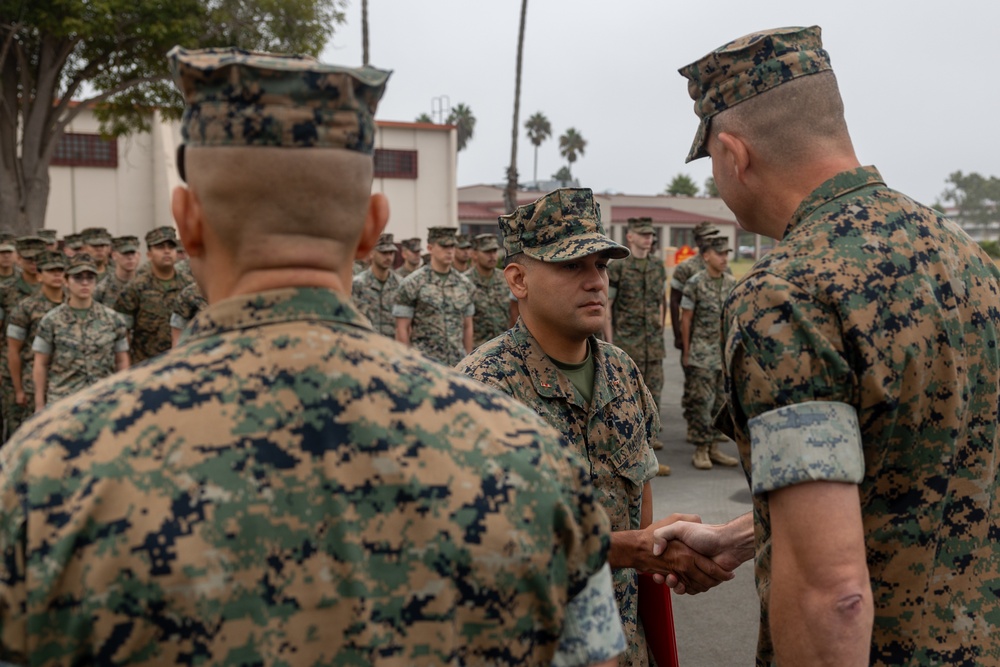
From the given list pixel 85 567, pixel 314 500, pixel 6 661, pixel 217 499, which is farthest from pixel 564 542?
Result: pixel 6 661

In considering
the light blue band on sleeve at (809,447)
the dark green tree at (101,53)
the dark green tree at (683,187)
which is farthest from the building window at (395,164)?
the dark green tree at (683,187)

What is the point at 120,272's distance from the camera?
32.3 ft

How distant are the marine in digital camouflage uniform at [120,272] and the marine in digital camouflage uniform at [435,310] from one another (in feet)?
9.26

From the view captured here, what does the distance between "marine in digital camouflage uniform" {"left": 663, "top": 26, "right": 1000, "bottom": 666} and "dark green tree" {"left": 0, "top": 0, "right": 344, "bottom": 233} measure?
17127 mm

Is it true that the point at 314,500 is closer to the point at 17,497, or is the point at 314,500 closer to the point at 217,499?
the point at 217,499

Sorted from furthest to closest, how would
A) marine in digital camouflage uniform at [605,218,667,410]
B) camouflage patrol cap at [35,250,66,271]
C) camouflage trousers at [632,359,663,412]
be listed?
camouflage trousers at [632,359,663,412] < marine in digital camouflage uniform at [605,218,667,410] < camouflage patrol cap at [35,250,66,271]

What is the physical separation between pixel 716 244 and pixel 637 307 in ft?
4.37

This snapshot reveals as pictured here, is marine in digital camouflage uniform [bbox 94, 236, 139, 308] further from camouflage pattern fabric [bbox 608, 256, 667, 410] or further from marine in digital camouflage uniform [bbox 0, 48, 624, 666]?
marine in digital camouflage uniform [bbox 0, 48, 624, 666]

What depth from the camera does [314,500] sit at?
1.24 metres

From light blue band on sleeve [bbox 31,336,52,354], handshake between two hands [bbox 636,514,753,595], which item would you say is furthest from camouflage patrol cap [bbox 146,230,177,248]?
handshake between two hands [bbox 636,514,753,595]

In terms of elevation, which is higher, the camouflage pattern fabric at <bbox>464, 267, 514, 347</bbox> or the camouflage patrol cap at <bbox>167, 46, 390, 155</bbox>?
the camouflage patrol cap at <bbox>167, 46, 390, 155</bbox>

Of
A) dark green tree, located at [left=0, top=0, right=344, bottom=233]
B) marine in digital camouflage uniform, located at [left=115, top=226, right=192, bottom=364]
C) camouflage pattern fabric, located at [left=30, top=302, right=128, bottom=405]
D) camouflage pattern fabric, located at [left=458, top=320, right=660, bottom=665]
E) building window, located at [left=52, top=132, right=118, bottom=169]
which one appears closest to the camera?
camouflage pattern fabric, located at [left=458, top=320, right=660, bottom=665]

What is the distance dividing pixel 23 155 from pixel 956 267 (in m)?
19.9

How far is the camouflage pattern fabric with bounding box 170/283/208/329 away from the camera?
8.04 metres
